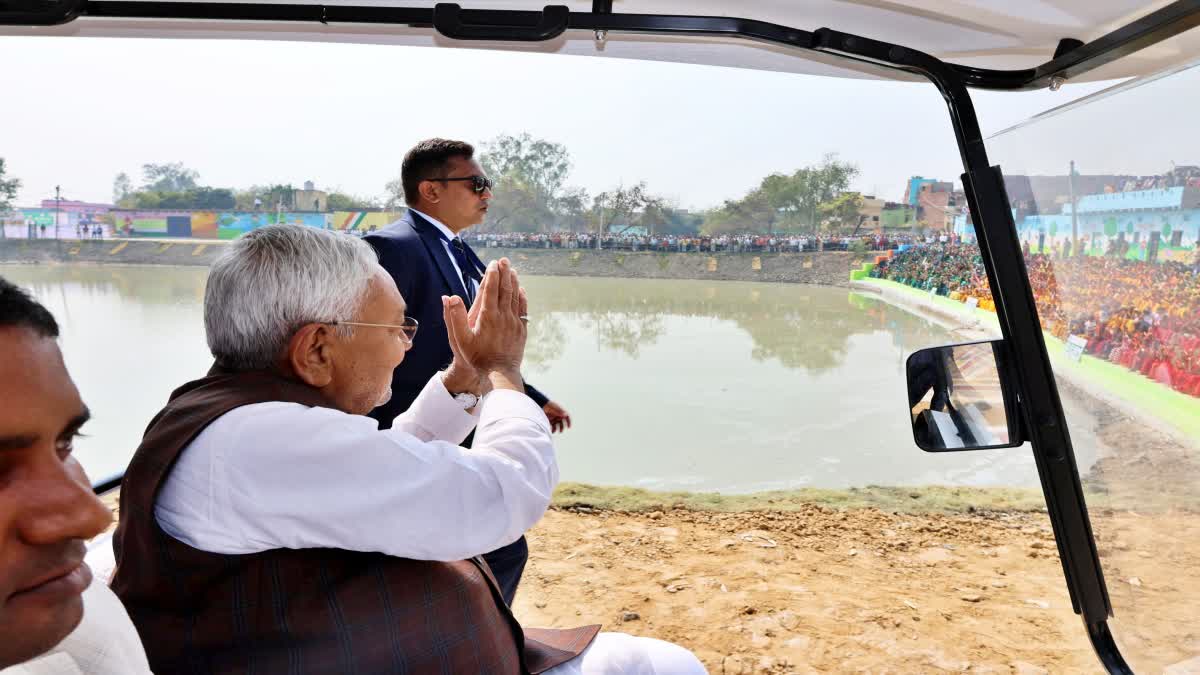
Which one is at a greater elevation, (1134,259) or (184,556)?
(1134,259)

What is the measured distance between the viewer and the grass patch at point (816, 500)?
661cm

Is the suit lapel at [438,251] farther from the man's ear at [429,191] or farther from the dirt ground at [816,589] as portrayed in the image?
the dirt ground at [816,589]

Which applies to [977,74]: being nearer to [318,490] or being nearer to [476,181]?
[318,490]

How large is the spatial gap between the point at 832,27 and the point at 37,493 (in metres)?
1.49

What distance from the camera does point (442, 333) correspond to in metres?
2.27

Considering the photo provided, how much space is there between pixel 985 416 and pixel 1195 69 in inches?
26.8

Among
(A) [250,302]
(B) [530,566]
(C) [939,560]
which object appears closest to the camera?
(A) [250,302]

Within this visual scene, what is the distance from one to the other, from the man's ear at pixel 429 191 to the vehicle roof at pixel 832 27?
877mm

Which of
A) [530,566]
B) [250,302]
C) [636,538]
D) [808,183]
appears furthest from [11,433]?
[808,183]

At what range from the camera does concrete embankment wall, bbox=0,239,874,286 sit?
2559cm

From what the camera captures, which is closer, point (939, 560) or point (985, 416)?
point (985, 416)

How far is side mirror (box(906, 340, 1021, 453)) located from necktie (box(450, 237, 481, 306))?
144cm

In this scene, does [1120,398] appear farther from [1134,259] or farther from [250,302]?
[250,302]

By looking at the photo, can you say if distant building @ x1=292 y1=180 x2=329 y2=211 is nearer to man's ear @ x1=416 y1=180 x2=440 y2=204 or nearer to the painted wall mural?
the painted wall mural
